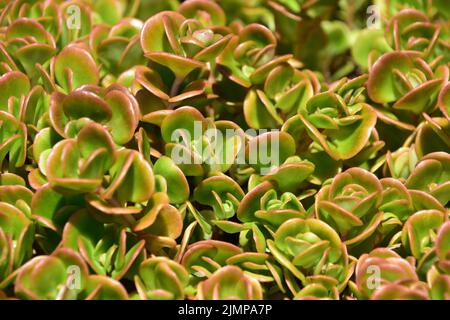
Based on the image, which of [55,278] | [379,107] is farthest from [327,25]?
[55,278]

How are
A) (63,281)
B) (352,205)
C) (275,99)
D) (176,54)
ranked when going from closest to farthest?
(63,281) < (352,205) < (176,54) < (275,99)

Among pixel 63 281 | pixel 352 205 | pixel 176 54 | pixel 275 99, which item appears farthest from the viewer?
pixel 275 99

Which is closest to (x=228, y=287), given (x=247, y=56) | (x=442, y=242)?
(x=442, y=242)

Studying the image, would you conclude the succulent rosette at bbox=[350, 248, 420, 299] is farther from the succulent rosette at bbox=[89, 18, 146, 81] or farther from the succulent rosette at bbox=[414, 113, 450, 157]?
the succulent rosette at bbox=[89, 18, 146, 81]

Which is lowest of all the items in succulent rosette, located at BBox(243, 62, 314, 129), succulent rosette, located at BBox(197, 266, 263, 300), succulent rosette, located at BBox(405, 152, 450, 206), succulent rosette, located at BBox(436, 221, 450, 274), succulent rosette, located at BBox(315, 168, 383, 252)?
succulent rosette, located at BBox(197, 266, 263, 300)

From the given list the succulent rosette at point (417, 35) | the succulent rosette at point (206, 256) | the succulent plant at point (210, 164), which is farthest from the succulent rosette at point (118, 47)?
the succulent rosette at point (417, 35)

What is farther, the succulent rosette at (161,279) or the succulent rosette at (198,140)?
the succulent rosette at (198,140)

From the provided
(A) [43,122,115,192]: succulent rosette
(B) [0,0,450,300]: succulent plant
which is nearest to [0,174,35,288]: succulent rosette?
(B) [0,0,450,300]: succulent plant

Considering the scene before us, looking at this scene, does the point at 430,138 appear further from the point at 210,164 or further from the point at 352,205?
the point at 210,164

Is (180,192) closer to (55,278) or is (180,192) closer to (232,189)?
(232,189)

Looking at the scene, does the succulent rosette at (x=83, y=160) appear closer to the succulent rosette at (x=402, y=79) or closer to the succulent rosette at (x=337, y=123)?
the succulent rosette at (x=337, y=123)

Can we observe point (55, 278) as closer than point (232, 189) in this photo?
Yes
